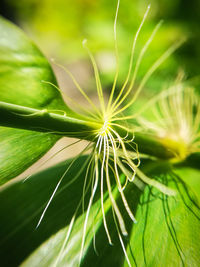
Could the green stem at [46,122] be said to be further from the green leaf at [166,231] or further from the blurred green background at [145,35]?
the blurred green background at [145,35]

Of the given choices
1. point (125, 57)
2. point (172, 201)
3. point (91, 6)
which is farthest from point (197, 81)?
point (91, 6)

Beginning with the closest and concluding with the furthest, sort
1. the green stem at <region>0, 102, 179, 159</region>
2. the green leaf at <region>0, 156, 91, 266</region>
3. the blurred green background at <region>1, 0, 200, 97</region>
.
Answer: the green stem at <region>0, 102, 179, 159</region>
the green leaf at <region>0, 156, 91, 266</region>
the blurred green background at <region>1, 0, 200, 97</region>

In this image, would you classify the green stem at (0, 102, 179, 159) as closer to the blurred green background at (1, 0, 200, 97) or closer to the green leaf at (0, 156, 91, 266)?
the green leaf at (0, 156, 91, 266)

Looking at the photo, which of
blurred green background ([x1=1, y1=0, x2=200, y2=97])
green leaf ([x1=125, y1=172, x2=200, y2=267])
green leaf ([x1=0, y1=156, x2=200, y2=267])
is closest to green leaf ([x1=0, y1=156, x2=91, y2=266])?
green leaf ([x1=0, y1=156, x2=200, y2=267])

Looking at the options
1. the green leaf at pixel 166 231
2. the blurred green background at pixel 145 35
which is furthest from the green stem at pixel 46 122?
the blurred green background at pixel 145 35

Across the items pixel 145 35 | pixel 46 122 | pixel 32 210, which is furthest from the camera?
pixel 145 35

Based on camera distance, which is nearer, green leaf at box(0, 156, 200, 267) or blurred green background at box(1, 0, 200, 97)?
green leaf at box(0, 156, 200, 267)

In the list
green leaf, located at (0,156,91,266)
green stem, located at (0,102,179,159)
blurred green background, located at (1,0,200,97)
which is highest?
blurred green background, located at (1,0,200,97)

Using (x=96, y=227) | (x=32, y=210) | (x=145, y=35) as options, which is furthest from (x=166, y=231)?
(x=145, y=35)

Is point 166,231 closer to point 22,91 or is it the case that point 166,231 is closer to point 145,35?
point 22,91
